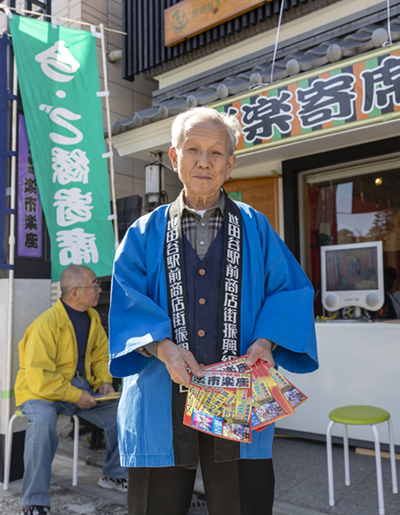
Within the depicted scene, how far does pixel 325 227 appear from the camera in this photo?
5.35 meters

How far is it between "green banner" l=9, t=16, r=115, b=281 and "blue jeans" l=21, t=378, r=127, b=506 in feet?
3.96

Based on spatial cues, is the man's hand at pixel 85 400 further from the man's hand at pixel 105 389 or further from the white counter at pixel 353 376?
the white counter at pixel 353 376

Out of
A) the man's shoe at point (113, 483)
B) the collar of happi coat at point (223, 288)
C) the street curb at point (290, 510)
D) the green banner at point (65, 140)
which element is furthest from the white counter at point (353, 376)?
the collar of happi coat at point (223, 288)

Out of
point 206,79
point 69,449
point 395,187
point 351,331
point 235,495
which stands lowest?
point 69,449

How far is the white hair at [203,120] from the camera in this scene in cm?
194

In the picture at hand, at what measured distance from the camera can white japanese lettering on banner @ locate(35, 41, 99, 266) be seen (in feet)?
13.8

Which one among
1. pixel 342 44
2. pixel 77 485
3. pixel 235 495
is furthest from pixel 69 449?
pixel 342 44

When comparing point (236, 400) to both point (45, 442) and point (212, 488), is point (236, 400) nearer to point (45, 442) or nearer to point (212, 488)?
point (212, 488)

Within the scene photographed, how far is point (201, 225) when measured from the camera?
1994 mm

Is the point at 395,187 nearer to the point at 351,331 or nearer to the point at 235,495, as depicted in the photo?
the point at 351,331

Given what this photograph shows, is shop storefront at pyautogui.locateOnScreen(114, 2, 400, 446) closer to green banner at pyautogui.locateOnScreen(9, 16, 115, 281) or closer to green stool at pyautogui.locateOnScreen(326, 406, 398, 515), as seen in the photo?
green stool at pyautogui.locateOnScreen(326, 406, 398, 515)

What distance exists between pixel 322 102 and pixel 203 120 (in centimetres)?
234

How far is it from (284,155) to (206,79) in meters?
1.80

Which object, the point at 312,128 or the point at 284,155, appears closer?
the point at 312,128
